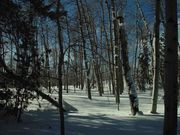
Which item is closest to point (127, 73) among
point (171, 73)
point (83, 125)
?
point (83, 125)

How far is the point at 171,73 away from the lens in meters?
5.36

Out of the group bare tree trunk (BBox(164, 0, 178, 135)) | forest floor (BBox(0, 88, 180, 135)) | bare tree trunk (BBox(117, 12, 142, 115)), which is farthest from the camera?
bare tree trunk (BBox(117, 12, 142, 115))

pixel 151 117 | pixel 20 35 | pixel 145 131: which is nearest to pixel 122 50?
pixel 151 117

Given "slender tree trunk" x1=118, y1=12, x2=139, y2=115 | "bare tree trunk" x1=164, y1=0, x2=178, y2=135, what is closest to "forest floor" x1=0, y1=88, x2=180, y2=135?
"slender tree trunk" x1=118, y1=12, x2=139, y2=115

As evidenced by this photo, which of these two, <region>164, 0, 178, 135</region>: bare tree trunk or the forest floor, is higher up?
<region>164, 0, 178, 135</region>: bare tree trunk

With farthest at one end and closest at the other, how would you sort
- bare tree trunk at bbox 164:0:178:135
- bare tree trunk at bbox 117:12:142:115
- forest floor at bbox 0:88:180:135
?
bare tree trunk at bbox 117:12:142:115
forest floor at bbox 0:88:180:135
bare tree trunk at bbox 164:0:178:135

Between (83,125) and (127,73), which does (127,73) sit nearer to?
(127,73)

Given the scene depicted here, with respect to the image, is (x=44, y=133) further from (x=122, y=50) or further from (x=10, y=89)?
(x=122, y=50)

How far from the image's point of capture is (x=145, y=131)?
355 inches

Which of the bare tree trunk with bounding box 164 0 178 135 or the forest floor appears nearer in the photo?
the bare tree trunk with bounding box 164 0 178 135

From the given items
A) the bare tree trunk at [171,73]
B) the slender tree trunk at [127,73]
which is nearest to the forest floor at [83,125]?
the slender tree trunk at [127,73]

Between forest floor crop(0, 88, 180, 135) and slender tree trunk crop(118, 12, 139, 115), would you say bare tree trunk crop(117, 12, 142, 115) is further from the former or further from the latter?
forest floor crop(0, 88, 180, 135)

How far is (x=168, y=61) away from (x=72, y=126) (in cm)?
461

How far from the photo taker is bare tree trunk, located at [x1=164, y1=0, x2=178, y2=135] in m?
5.29
